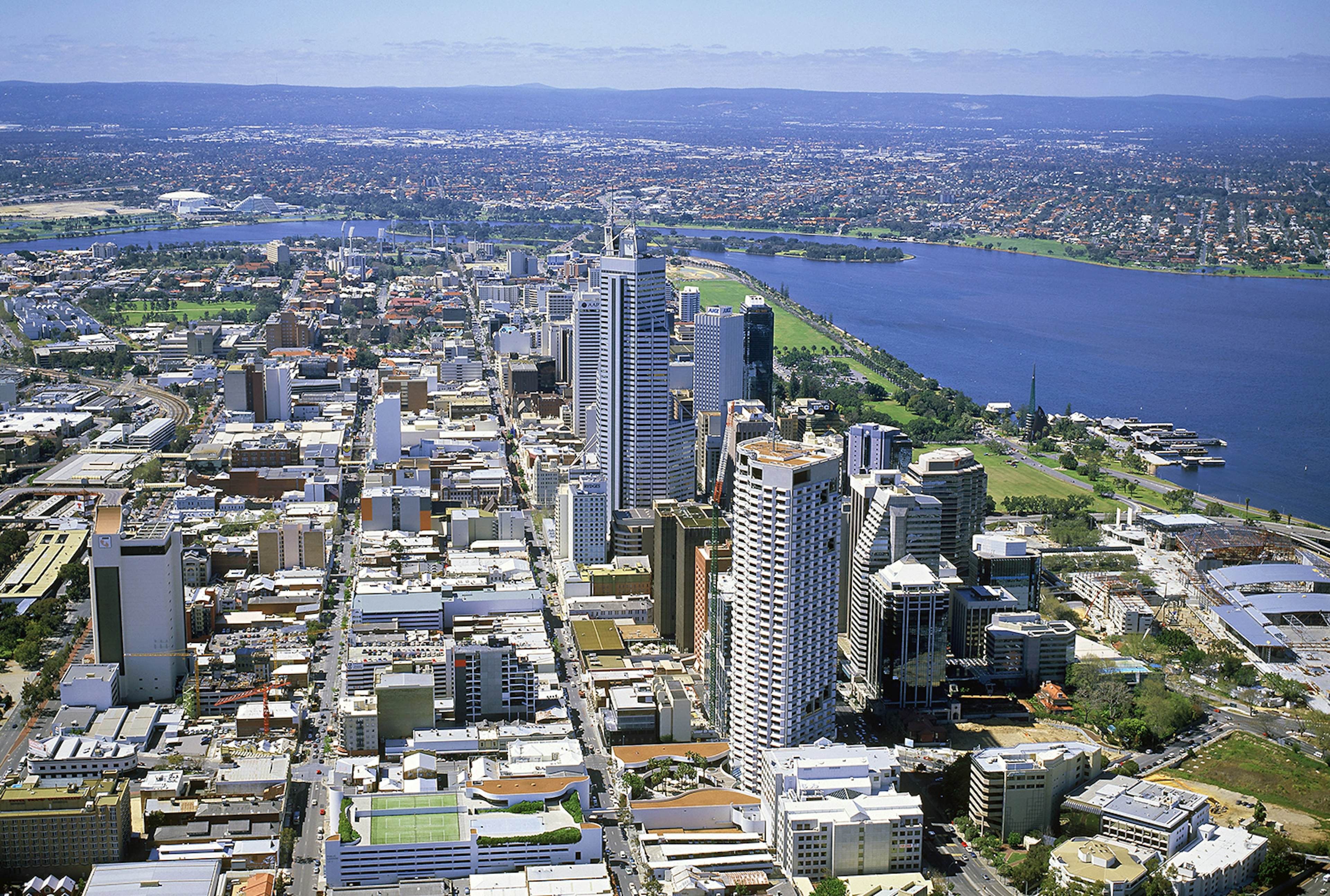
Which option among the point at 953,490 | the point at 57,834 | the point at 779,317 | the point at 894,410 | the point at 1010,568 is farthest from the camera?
the point at 779,317

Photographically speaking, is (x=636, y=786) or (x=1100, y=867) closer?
(x=1100, y=867)

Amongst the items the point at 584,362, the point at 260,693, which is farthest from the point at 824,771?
the point at 584,362

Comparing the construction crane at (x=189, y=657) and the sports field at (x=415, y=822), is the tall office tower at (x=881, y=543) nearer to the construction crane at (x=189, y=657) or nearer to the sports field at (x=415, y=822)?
the sports field at (x=415, y=822)

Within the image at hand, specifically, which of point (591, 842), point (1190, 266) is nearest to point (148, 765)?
point (591, 842)

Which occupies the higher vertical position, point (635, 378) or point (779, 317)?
point (635, 378)

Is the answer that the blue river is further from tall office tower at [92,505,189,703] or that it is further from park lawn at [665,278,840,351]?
tall office tower at [92,505,189,703]

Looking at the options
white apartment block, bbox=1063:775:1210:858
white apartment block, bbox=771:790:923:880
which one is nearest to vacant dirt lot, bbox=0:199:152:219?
white apartment block, bbox=771:790:923:880

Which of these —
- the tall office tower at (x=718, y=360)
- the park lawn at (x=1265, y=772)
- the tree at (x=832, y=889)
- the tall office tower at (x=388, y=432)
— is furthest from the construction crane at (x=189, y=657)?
the tall office tower at (x=718, y=360)

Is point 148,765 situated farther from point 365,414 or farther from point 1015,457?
point 1015,457

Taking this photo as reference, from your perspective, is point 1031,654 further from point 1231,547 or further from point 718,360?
point 718,360
